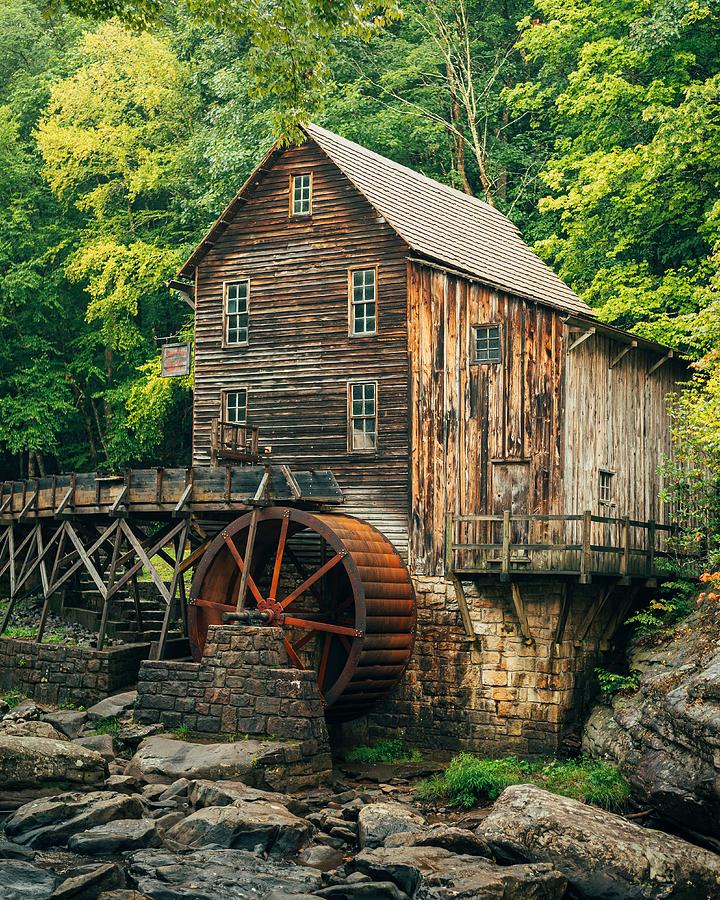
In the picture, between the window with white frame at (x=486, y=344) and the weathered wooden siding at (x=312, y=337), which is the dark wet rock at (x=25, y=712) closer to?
the weathered wooden siding at (x=312, y=337)

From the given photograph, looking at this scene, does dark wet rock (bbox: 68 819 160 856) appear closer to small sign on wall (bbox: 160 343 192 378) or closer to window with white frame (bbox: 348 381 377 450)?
window with white frame (bbox: 348 381 377 450)

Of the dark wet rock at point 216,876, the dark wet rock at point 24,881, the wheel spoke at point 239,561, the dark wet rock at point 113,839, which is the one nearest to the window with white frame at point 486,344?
the wheel spoke at point 239,561

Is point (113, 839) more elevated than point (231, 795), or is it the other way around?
point (231, 795)

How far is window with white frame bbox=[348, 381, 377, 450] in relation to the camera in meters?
22.9

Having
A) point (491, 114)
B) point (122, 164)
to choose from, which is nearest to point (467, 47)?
point (491, 114)

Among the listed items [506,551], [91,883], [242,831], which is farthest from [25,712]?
[506,551]

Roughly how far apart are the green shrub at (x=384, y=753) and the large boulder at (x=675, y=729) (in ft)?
9.69

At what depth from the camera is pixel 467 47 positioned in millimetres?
34938

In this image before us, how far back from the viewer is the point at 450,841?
52.3ft

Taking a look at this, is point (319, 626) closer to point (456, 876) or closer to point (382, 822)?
point (382, 822)

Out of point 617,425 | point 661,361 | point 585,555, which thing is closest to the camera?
point 585,555

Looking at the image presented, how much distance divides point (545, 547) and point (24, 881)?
8.77 metres

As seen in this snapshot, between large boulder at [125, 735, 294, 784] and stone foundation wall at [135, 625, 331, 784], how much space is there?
415 mm

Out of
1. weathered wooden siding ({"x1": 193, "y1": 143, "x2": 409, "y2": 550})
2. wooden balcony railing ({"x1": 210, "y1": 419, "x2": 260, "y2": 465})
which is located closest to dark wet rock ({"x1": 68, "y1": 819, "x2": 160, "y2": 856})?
weathered wooden siding ({"x1": 193, "y1": 143, "x2": 409, "y2": 550})
